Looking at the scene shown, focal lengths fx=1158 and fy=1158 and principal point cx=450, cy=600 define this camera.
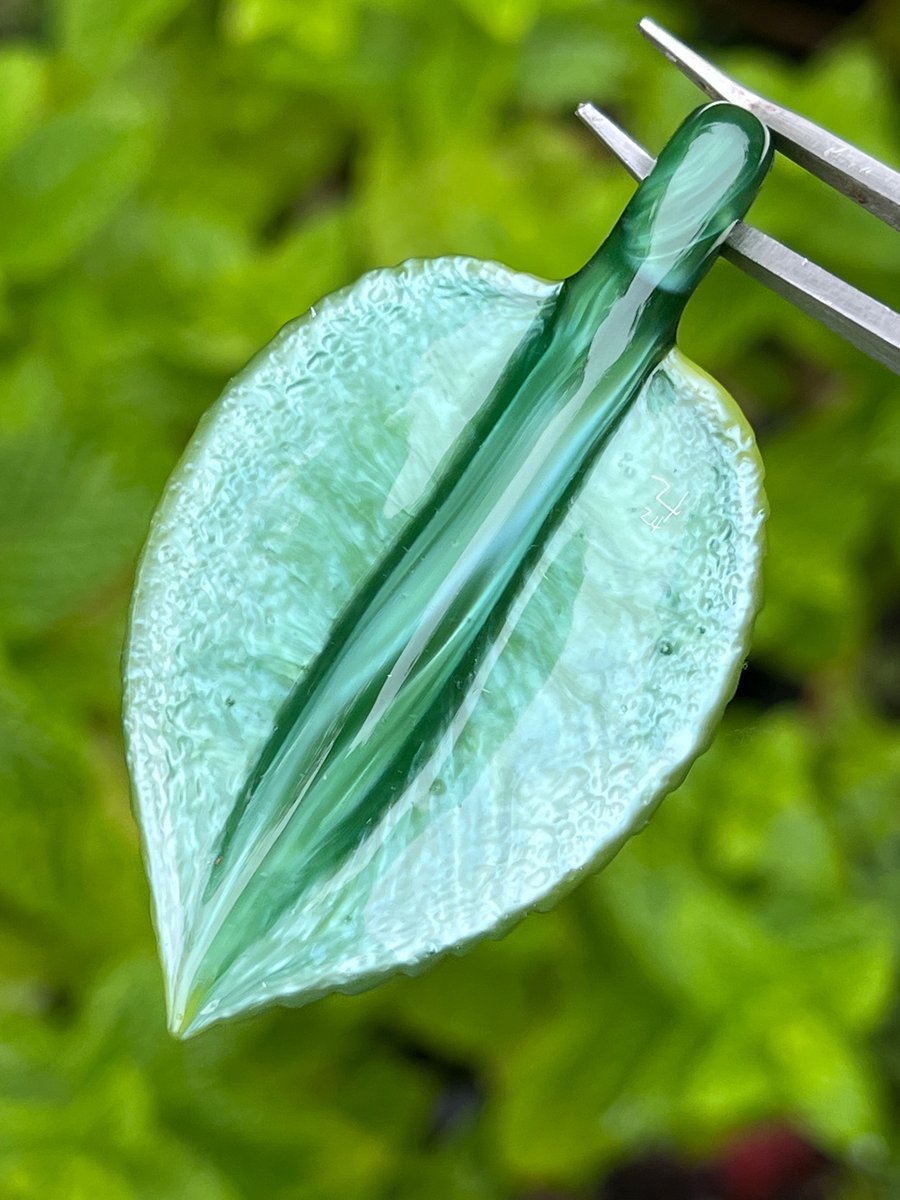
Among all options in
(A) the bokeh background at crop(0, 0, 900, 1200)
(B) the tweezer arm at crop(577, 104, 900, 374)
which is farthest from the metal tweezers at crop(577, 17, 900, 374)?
(A) the bokeh background at crop(0, 0, 900, 1200)

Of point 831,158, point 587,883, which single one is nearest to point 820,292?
point 831,158

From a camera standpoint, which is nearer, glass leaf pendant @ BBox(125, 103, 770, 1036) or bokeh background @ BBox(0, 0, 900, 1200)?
glass leaf pendant @ BBox(125, 103, 770, 1036)

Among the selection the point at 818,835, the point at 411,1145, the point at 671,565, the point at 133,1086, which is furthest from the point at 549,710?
the point at 411,1145

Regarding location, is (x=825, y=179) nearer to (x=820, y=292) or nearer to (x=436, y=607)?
(x=820, y=292)

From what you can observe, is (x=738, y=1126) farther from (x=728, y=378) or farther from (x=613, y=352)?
(x=613, y=352)
